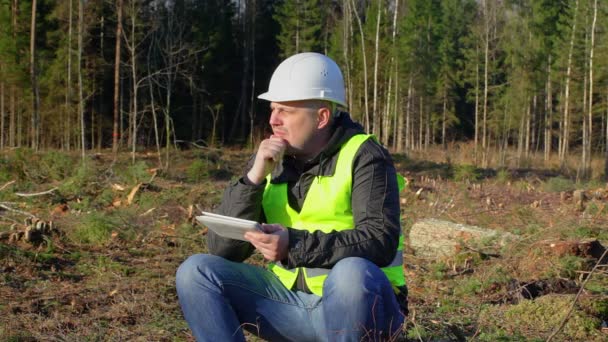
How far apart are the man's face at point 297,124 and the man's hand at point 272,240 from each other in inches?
17.1

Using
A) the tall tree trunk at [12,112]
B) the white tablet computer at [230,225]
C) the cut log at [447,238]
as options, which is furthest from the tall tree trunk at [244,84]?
the white tablet computer at [230,225]

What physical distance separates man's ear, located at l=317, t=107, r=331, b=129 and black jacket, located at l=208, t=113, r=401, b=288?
5cm

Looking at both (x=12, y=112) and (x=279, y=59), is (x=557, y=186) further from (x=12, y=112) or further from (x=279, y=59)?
(x=279, y=59)

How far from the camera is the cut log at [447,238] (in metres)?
8.24

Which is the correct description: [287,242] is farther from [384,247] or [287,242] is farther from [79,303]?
[79,303]

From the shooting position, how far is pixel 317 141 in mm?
3115

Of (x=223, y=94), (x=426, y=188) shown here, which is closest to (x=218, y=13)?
(x=223, y=94)

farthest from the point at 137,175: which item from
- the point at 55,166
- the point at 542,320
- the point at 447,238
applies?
the point at 542,320

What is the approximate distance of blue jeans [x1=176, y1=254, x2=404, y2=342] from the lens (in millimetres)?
2645

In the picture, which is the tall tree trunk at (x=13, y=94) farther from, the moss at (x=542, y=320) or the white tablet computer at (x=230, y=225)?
the white tablet computer at (x=230, y=225)

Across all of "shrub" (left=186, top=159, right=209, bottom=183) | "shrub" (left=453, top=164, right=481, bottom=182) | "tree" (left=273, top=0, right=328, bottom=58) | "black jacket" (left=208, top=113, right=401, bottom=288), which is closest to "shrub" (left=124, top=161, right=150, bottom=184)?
"shrub" (left=186, top=159, right=209, bottom=183)

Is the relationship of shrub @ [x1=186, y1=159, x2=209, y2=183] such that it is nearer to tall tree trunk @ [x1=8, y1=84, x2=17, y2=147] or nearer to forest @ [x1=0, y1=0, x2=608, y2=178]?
forest @ [x1=0, y1=0, x2=608, y2=178]

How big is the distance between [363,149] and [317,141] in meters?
0.25

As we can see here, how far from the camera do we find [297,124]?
309 centimetres
